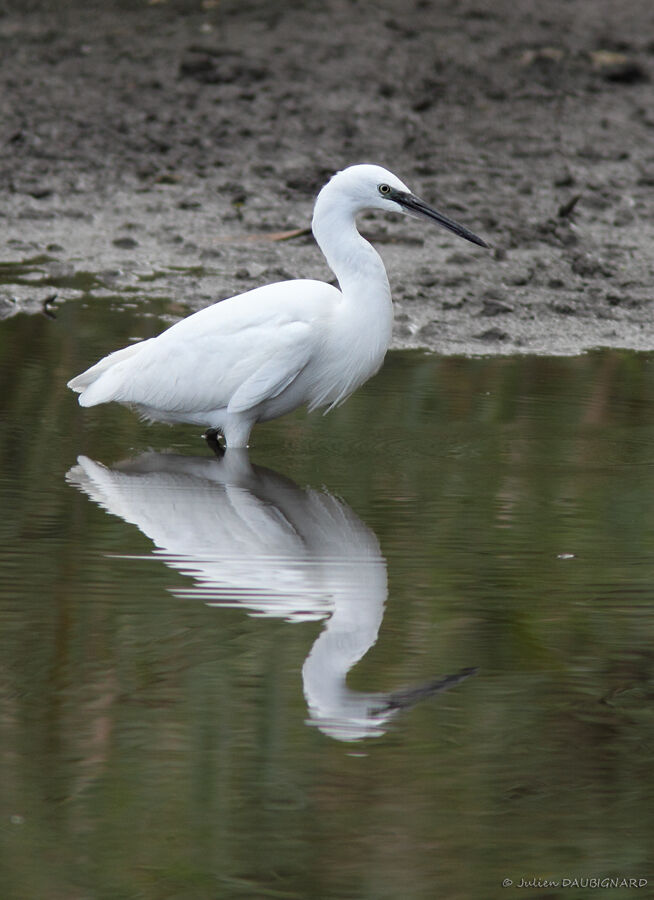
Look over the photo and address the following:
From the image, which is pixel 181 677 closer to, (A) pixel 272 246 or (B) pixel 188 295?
(B) pixel 188 295

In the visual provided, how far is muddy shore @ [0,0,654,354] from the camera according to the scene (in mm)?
9133

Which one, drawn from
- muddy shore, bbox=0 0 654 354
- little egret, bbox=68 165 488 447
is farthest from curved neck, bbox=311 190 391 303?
muddy shore, bbox=0 0 654 354

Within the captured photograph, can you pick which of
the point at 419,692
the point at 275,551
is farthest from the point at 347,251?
the point at 419,692

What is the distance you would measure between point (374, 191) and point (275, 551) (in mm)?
2084

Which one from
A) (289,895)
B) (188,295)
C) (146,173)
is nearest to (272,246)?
(188,295)

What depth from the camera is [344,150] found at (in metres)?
12.3

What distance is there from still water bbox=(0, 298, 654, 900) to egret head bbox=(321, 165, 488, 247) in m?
0.86

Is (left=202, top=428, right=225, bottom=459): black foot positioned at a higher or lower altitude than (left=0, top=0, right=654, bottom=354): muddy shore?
lower

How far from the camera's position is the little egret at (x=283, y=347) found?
6.35 meters

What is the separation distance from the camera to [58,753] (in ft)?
11.6

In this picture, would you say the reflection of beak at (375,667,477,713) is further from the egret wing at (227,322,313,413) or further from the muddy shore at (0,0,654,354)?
the muddy shore at (0,0,654,354)

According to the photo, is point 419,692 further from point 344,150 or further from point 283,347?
point 344,150

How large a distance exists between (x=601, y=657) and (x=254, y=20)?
12.3 meters

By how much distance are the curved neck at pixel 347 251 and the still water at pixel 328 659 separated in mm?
574
